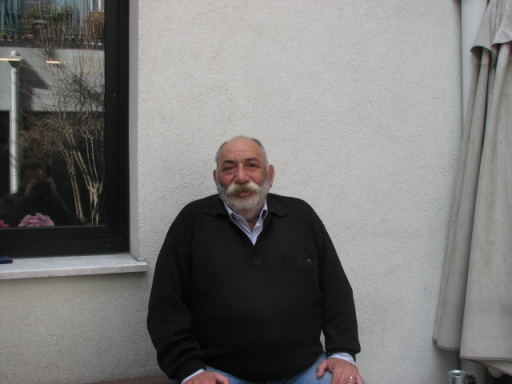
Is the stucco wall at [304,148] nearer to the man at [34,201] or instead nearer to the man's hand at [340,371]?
the man at [34,201]

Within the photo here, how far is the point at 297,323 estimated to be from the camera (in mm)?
2477

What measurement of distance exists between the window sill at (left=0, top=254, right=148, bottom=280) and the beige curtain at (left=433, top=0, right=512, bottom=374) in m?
1.86

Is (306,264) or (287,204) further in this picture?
(287,204)

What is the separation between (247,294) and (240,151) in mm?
690

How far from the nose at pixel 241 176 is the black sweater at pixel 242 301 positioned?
0.53 feet

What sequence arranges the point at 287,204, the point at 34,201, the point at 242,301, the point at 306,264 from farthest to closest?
the point at 34,201
the point at 287,204
the point at 306,264
the point at 242,301

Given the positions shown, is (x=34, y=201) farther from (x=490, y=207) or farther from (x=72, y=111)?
(x=490, y=207)

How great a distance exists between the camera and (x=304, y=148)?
3.19 m

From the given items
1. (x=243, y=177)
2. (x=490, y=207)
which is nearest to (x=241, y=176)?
(x=243, y=177)

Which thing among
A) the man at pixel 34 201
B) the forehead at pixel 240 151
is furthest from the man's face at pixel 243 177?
the man at pixel 34 201

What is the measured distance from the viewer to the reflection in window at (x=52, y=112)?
3000mm

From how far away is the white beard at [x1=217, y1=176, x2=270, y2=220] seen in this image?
102 inches

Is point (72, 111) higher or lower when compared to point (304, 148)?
higher

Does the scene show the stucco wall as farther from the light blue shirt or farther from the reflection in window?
the light blue shirt
